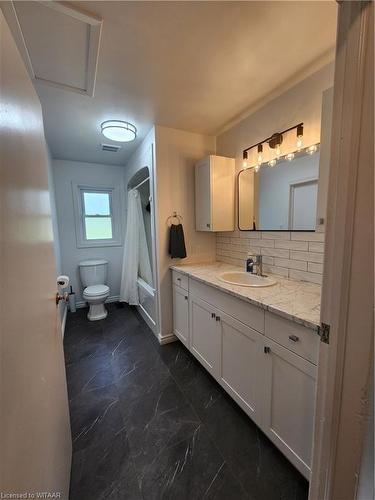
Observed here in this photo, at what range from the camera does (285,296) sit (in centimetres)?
133

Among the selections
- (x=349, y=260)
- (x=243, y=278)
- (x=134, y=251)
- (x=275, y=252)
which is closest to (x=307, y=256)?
(x=275, y=252)

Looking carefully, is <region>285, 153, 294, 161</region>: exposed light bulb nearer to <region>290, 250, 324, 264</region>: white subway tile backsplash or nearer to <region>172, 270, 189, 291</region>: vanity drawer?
<region>290, 250, 324, 264</region>: white subway tile backsplash

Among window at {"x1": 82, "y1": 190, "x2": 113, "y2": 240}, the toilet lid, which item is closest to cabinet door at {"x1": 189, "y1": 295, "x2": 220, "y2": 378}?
the toilet lid

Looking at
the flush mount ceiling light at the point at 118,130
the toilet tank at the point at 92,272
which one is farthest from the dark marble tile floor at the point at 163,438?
the flush mount ceiling light at the point at 118,130

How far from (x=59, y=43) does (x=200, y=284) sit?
182 cm

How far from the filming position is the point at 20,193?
0.65 metres

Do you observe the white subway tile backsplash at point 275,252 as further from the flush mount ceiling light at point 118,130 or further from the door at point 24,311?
the flush mount ceiling light at point 118,130

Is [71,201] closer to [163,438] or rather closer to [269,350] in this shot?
[163,438]

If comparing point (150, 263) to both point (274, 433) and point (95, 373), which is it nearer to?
point (95, 373)

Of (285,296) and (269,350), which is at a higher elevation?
(285,296)

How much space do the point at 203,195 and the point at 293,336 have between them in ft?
5.35

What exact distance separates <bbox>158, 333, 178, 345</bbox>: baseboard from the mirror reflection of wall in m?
1.46

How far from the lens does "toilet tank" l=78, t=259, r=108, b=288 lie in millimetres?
3332

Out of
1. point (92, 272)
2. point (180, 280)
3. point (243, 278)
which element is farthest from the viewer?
point (92, 272)
